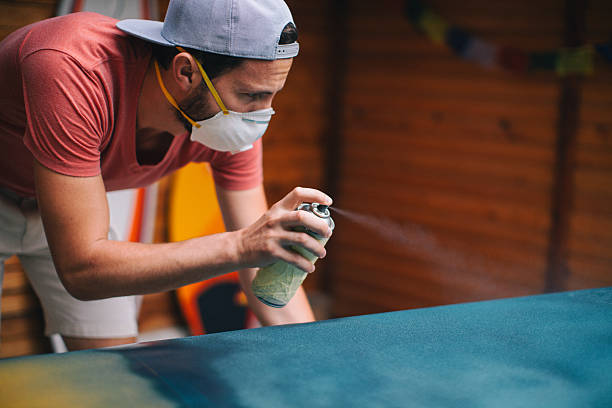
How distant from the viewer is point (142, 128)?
1420 millimetres

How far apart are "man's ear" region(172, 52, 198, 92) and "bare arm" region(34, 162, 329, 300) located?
0.28 metres

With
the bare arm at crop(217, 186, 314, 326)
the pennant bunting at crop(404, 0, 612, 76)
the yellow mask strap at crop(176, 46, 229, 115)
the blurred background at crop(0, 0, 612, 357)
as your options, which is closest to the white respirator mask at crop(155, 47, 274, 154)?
the yellow mask strap at crop(176, 46, 229, 115)

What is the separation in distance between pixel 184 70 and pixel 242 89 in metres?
0.12

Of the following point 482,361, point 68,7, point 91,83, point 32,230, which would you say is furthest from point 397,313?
point 68,7

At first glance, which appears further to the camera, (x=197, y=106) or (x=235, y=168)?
(x=235, y=168)

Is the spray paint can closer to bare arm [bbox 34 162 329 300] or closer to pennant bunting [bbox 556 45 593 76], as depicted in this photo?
bare arm [bbox 34 162 329 300]

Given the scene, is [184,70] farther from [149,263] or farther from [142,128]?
[149,263]

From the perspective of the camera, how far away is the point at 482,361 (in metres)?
1.14

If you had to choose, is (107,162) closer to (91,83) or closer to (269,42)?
(91,83)

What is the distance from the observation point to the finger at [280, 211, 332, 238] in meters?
1.10

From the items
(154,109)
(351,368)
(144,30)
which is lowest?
(351,368)

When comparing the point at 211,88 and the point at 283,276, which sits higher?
the point at 211,88

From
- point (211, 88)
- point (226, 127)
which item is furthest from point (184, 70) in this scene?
point (226, 127)

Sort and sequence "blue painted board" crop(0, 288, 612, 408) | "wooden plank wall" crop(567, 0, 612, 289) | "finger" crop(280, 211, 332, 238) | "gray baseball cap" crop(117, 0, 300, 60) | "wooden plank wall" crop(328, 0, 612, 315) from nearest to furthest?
"blue painted board" crop(0, 288, 612, 408) < "finger" crop(280, 211, 332, 238) < "gray baseball cap" crop(117, 0, 300, 60) < "wooden plank wall" crop(567, 0, 612, 289) < "wooden plank wall" crop(328, 0, 612, 315)
